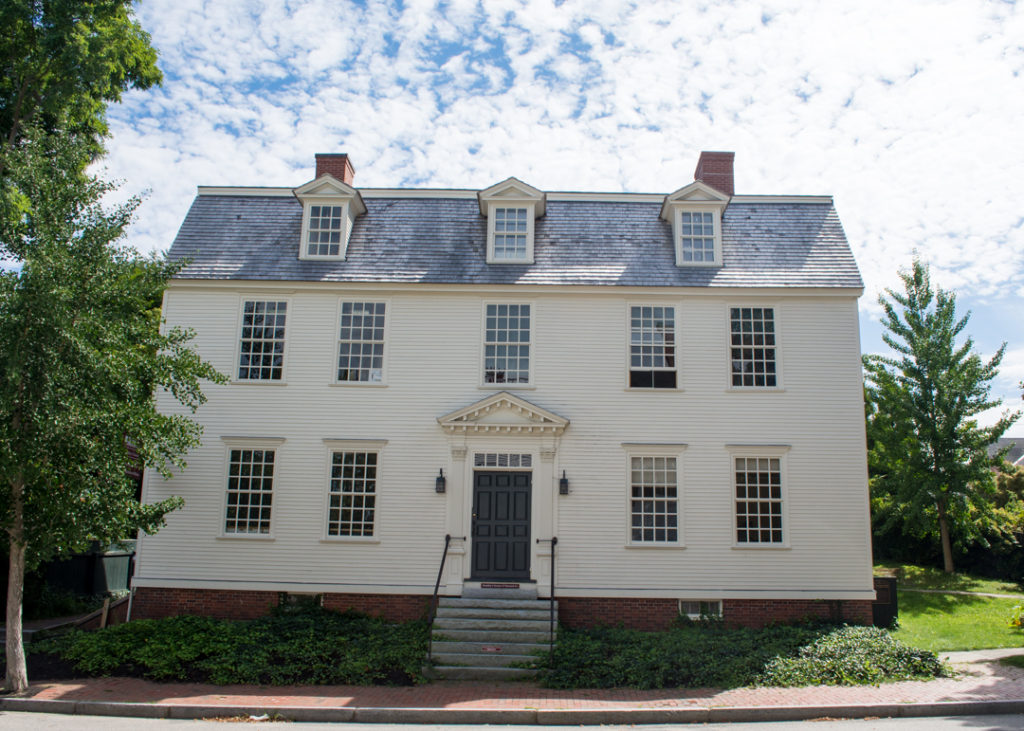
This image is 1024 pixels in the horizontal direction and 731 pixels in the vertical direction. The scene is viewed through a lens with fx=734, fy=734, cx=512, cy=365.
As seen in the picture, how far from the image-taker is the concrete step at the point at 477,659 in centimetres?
1250

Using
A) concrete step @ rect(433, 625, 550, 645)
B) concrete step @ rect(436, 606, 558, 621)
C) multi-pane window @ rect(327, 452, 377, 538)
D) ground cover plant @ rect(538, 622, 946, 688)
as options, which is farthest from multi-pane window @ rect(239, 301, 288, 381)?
ground cover plant @ rect(538, 622, 946, 688)

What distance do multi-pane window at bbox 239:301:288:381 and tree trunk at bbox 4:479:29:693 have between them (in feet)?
17.3

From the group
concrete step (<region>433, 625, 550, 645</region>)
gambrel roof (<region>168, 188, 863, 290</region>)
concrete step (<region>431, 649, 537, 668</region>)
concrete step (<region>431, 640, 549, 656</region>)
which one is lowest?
concrete step (<region>431, 649, 537, 668</region>)

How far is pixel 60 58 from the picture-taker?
16.8 meters

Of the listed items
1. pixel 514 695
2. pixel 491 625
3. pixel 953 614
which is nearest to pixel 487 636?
pixel 491 625

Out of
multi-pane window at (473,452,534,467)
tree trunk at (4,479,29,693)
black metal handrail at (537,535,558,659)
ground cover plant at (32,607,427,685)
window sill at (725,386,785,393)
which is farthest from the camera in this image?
window sill at (725,386,785,393)

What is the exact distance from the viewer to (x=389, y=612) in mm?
14867

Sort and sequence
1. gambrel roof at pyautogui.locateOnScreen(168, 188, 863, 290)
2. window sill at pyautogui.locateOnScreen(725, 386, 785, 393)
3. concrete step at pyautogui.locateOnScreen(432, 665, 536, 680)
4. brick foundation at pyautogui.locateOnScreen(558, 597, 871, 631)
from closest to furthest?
concrete step at pyautogui.locateOnScreen(432, 665, 536, 680)
brick foundation at pyautogui.locateOnScreen(558, 597, 871, 631)
window sill at pyautogui.locateOnScreen(725, 386, 785, 393)
gambrel roof at pyautogui.locateOnScreen(168, 188, 863, 290)

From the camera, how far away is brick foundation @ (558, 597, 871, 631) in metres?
14.7

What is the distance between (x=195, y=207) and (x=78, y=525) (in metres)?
9.12

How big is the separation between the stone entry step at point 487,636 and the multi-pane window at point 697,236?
27.2 ft

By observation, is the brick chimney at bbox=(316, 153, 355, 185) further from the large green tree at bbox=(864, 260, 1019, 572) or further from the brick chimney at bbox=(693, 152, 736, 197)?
the large green tree at bbox=(864, 260, 1019, 572)

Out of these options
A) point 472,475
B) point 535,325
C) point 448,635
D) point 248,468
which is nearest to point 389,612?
point 448,635

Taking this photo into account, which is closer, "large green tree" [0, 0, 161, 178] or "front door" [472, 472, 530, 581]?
"front door" [472, 472, 530, 581]
